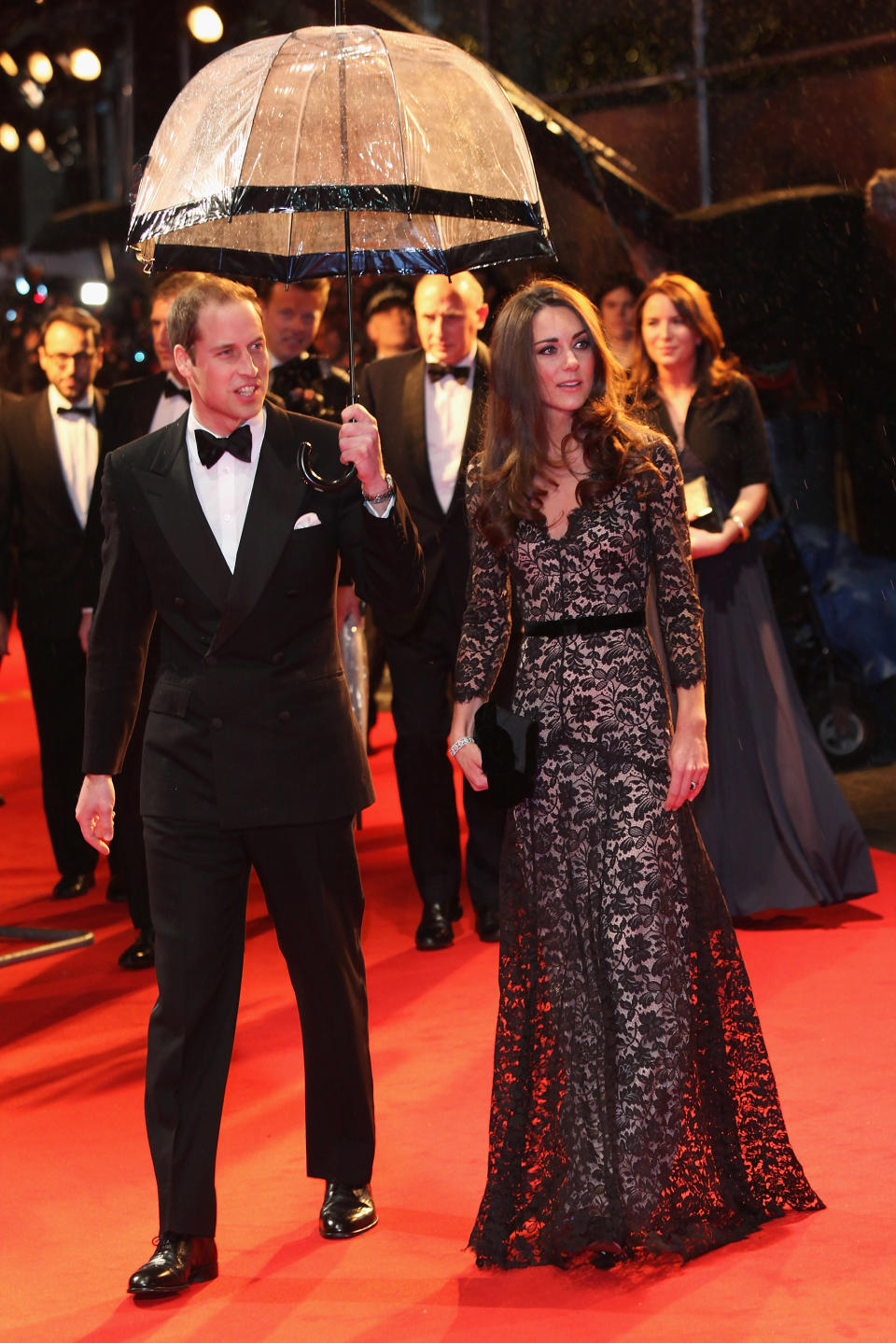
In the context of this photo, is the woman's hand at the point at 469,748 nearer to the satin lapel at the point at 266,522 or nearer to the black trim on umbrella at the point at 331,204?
the satin lapel at the point at 266,522

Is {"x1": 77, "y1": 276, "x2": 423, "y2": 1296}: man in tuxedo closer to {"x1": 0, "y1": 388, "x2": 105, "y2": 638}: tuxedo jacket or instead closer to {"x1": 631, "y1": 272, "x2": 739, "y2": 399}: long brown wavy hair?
{"x1": 631, "y1": 272, "x2": 739, "y2": 399}: long brown wavy hair

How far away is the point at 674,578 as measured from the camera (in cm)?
318

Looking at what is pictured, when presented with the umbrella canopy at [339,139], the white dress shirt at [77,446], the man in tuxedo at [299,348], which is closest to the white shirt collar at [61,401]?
the white dress shirt at [77,446]

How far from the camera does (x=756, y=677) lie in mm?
5410

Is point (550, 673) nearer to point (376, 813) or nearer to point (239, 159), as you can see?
point (239, 159)

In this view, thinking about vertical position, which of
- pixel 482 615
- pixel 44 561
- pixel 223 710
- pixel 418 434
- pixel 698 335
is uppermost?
pixel 698 335

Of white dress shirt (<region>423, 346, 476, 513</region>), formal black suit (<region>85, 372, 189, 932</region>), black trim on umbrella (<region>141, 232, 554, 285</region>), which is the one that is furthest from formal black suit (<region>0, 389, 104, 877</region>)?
black trim on umbrella (<region>141, 232, 554, 285</region>)

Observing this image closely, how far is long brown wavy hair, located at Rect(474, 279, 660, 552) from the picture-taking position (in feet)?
10.4

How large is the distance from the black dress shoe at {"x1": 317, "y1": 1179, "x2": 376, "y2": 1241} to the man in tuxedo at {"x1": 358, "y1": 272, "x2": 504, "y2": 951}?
78.0 inches

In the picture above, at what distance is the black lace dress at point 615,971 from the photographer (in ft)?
9.91

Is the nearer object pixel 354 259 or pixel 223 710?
pixel 223 710

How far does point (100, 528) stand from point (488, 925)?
1691 mm

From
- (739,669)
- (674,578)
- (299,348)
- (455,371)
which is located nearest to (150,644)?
(455,371)

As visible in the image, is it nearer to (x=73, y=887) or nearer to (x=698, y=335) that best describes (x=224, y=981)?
(x=698, y=335)
